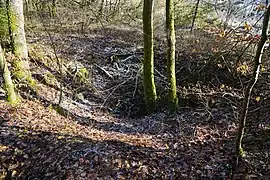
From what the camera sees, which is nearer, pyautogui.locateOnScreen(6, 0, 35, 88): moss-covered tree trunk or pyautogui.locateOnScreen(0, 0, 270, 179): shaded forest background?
pyautogui.locateOnScreen(0, 0, 270, 179): shaded forest background

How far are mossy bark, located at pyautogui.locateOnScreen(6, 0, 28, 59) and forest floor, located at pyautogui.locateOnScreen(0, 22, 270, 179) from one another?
2.46ft

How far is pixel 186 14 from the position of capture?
17.9 metres

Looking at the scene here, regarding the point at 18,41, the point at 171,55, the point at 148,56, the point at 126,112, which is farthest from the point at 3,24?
the point at 171,55

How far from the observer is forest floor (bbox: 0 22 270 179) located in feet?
19.8

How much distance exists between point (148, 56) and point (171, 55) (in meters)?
0.83

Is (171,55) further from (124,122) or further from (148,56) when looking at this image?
(124,122)

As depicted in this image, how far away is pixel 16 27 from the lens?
32.7 feet

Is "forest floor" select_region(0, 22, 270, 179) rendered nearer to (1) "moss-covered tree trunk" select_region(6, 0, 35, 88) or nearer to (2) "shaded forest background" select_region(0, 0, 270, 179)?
(2) "shaded forest background" select_region(0, 0, 270, 179)

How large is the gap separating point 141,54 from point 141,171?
8.04 meters

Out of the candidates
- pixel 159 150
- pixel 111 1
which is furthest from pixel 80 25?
pixel 159 150

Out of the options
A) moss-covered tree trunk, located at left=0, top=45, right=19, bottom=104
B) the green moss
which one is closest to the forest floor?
moss-covered tree trunk, located at left=0, top=45, right=19, bottom=104

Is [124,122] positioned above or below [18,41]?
below

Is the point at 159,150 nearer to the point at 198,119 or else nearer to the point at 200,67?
the point at 198,119

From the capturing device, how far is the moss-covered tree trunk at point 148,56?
28.3 ft
